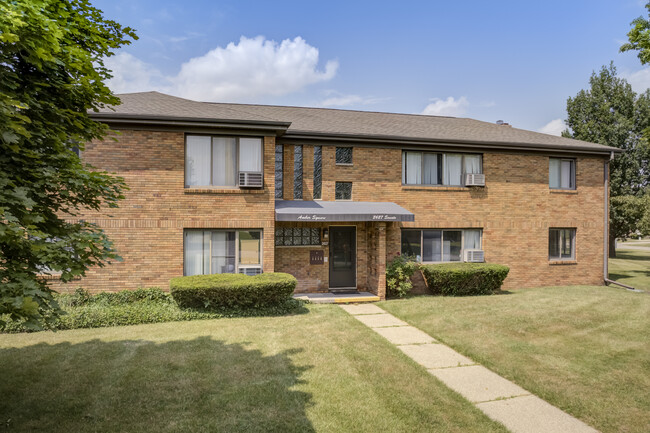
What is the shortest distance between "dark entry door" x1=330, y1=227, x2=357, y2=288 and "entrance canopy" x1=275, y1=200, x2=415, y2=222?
1.12 metres

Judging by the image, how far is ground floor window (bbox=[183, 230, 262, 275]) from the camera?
36.9 ft

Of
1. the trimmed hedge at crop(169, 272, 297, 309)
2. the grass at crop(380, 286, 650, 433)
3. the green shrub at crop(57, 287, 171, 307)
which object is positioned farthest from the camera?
the green shrub at crop(57, 287, 171, 307)

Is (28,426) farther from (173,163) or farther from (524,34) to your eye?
(524,34)

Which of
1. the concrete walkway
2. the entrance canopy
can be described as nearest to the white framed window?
the entrance canopy

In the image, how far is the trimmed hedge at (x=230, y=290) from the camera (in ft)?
32.0

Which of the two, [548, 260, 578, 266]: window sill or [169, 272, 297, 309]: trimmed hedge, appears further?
[548, 260, 578, 266]: window sill

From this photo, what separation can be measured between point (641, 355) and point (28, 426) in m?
10.4

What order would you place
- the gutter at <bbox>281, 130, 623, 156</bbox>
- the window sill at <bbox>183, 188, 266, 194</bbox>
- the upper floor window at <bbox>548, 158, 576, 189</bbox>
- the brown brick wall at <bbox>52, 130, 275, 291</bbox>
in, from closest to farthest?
the brown brick wall at <bbox>52, 130, 275, 291</bbox> → the window sill at <bbox>183, 188, 266, 194</bbox> → the gutter at <bbox>281, 130, 623, 156</bbox> → the upper floor window at <bbox>548, 158, 576, 189</bbox>

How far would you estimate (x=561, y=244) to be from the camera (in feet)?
50.4

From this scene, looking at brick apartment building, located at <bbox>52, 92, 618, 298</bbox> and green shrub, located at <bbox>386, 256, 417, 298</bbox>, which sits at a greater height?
brick apartment building, located at <bbox>52, 92, 618, 298</bbox>

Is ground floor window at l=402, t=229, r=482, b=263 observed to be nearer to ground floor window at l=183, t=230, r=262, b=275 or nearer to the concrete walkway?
the concrete walkway

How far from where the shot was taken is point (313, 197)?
13148 mm

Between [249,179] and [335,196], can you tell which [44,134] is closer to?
[249,179]

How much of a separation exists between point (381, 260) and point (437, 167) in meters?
4.58
